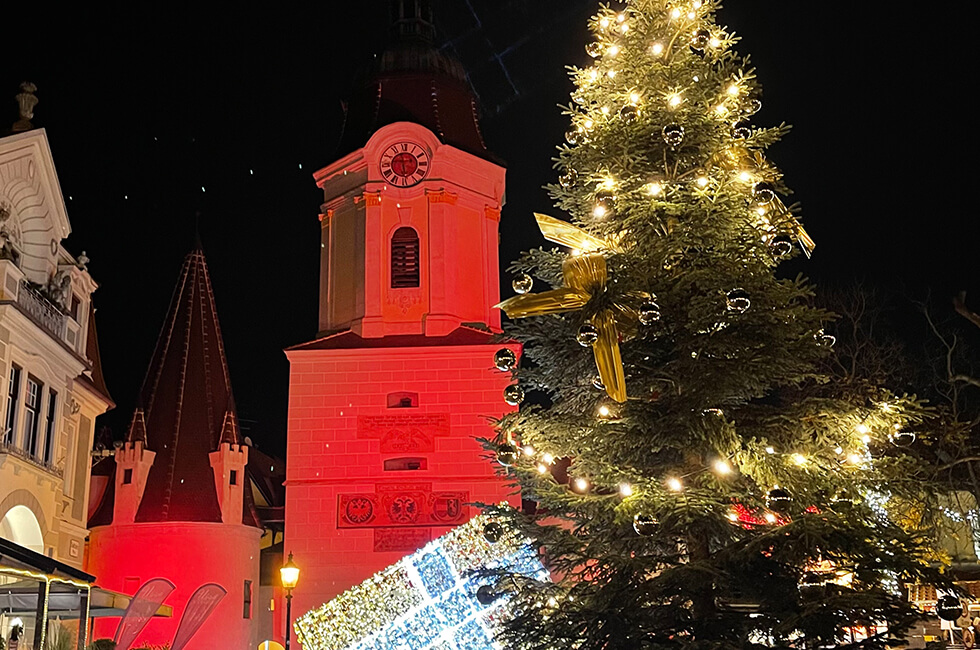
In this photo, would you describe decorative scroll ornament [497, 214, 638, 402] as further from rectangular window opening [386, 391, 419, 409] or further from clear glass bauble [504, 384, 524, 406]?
rectangular window opening [386, 391, 419, 409]

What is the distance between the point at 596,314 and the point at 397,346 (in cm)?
2156

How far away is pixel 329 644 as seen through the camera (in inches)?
504

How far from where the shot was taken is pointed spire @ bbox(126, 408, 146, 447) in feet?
106

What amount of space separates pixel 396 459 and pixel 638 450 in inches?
829

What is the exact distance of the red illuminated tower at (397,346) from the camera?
29.2 metres

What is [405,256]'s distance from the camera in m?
32.2

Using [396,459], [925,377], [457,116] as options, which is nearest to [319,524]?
[396,459]

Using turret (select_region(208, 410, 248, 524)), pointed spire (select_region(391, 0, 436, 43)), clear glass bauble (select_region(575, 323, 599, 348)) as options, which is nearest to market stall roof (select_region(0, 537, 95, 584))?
clear glass bauble (select_region(575, 323, 599, 348))

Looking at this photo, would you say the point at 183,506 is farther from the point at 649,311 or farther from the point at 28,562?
the point at 649,311

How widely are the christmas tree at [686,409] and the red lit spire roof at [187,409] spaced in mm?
23232

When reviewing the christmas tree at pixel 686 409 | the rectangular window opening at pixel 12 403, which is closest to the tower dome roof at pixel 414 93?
the rectangular window opening at pixel 12 403

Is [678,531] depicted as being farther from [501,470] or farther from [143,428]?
[143,428]

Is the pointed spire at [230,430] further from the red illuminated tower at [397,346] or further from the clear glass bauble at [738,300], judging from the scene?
the clear glass bauble at [738,300]

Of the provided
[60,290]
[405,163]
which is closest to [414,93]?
[405,163]
